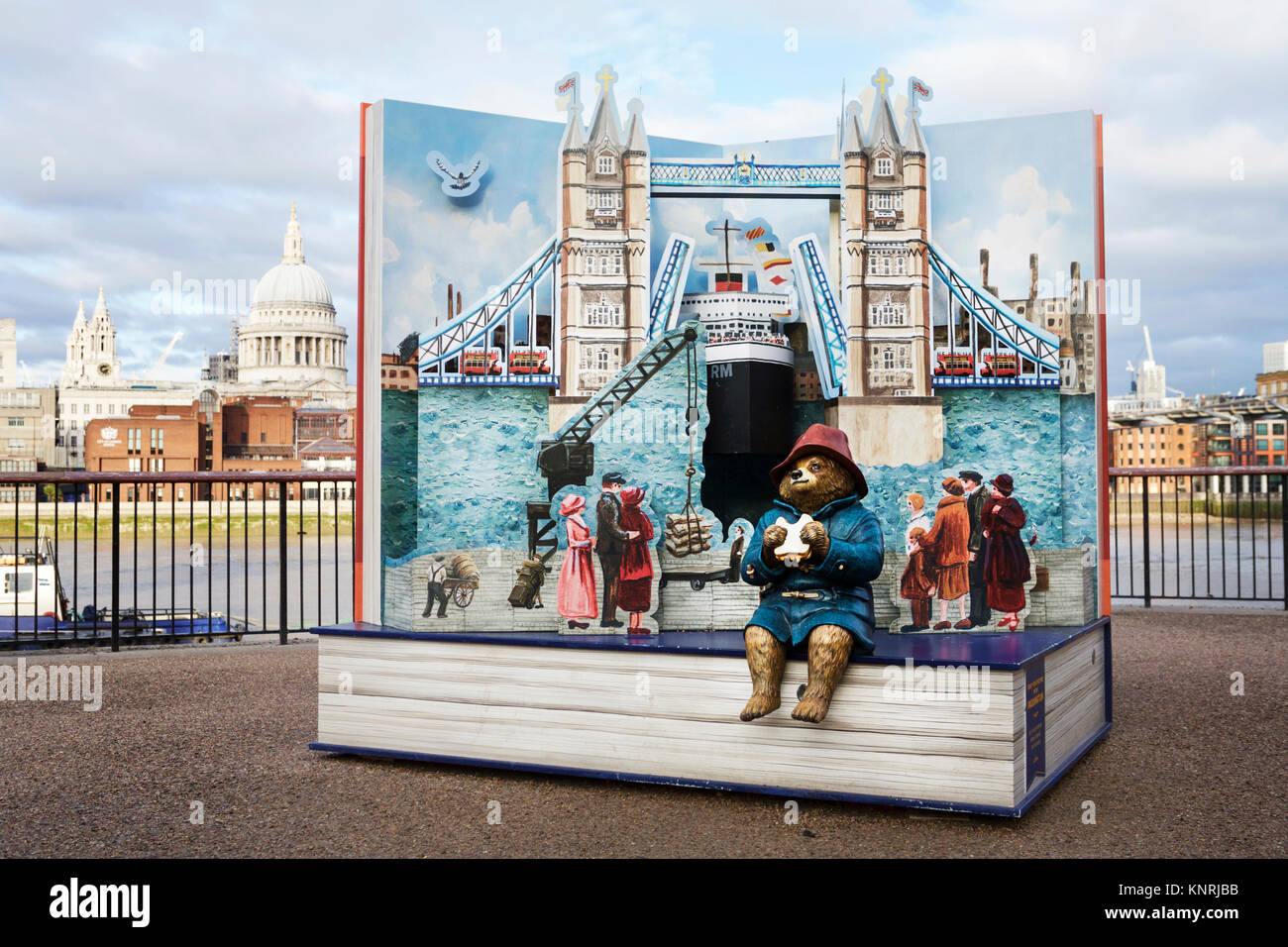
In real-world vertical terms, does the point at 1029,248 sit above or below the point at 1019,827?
above

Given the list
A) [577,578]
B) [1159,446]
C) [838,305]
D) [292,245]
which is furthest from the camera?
[292,245]

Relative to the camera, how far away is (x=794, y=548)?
14.1ft

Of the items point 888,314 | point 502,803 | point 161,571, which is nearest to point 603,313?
point 888,314

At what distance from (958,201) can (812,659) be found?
2.88 m

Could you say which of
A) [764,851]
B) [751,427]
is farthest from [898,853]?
[751,427]

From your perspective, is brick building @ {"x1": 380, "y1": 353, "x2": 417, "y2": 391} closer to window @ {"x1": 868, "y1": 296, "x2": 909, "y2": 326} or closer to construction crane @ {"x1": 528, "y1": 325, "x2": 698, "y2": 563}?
construction crane @ {"x1": 528, "y1": 325, "x2": 698, "y2": 563}

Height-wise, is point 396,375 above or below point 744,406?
above

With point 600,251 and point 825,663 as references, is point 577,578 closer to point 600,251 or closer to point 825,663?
point 825,663

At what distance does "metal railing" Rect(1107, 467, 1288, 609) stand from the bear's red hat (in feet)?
6.35

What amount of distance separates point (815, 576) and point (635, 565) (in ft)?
3.61

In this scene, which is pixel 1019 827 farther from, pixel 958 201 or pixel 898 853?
pixel 958 201

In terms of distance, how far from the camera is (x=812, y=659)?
4.31 metres

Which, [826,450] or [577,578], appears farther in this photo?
[577,578]
